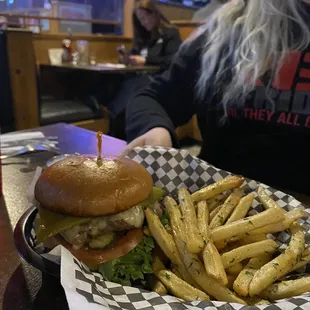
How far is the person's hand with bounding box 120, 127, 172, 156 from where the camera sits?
1451mm

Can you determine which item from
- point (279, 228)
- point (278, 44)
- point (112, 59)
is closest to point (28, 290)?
point (279, 228)

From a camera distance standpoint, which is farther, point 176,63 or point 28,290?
point 176,63

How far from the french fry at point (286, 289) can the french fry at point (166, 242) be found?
0.15 metres

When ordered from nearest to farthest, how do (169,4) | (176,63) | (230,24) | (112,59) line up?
(230,24), (176,63), (112,59), (169,4)

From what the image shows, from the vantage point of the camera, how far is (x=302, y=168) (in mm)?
1558

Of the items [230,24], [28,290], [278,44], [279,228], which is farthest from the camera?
[230,24]

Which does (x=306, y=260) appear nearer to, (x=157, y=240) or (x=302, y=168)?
(x=157, y=240)

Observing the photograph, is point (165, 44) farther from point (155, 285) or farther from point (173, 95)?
point (155, 285)

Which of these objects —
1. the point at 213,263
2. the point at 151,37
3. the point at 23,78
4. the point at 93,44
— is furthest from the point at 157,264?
the point at 93,44

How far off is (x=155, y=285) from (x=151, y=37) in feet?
16.6

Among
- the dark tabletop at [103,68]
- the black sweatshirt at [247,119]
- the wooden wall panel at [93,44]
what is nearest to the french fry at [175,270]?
the black sweatshirt at [247,119]

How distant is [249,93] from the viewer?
1.57 meters

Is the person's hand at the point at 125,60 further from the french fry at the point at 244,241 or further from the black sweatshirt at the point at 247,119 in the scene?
the french fry at the point at 244,241

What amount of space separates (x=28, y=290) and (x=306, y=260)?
58 centimetres
